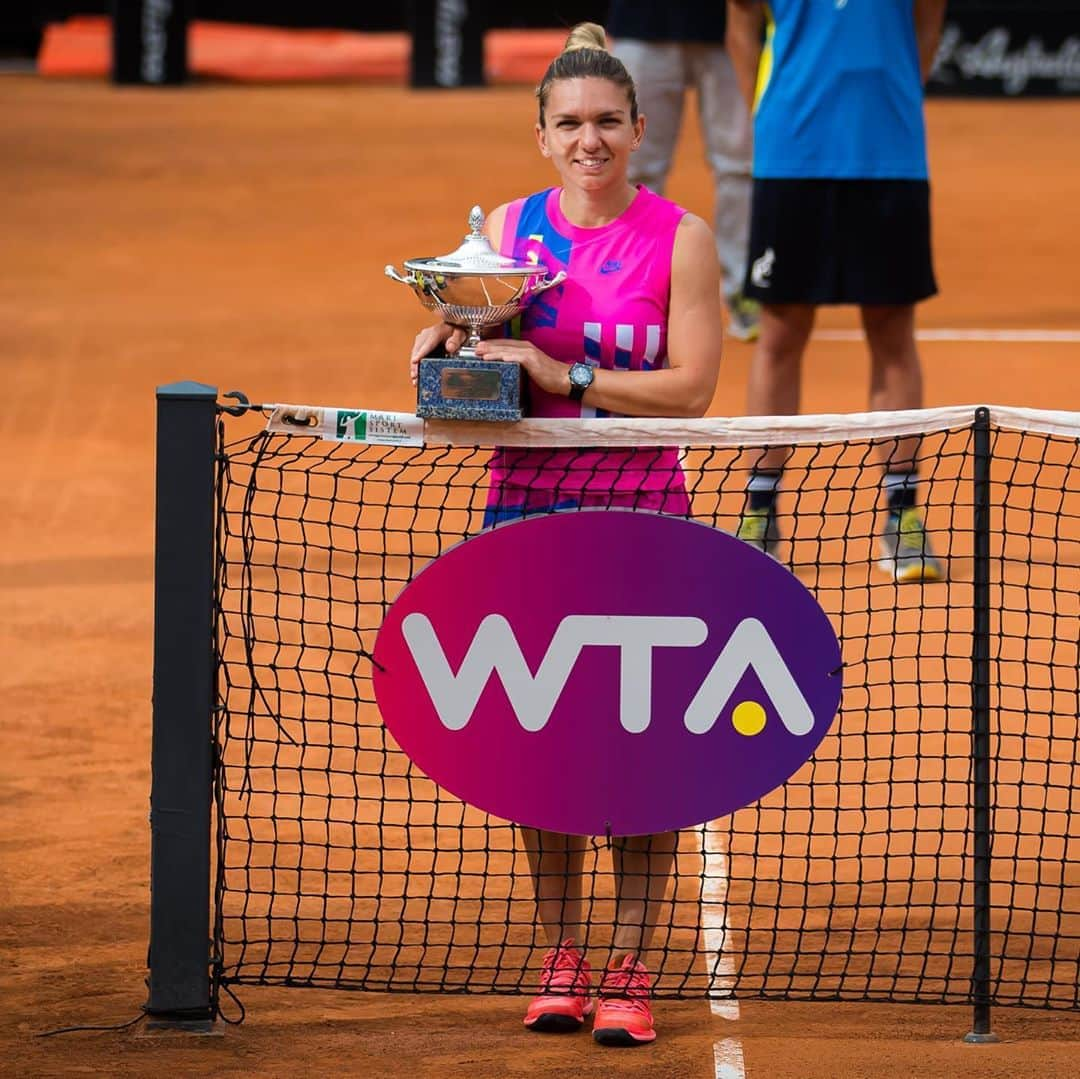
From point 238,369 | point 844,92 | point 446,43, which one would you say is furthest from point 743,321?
point 446,43

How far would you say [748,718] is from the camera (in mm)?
4094

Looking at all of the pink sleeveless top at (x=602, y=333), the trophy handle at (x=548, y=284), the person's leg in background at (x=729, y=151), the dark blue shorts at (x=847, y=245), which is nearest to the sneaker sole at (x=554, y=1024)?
the pink sleeveless top at (x=602, y=333)

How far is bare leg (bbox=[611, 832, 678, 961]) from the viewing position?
167 inches

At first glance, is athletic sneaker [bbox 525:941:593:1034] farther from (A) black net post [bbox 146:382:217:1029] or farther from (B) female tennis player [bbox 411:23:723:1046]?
(A) black net post [bbox 146:382:217:1029]

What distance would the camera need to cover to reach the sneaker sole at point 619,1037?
410 centimetres

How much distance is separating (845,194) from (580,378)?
322 cm

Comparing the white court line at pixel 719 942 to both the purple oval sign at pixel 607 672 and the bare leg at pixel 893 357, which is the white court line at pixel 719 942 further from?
the bare leg at pixel 893 357

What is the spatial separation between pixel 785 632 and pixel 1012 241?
11096 mm

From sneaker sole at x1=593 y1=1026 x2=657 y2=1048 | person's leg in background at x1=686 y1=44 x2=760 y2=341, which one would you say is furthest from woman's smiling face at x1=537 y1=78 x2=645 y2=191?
person's leg in background at x1=686 y1=44 x2=760 y2=341

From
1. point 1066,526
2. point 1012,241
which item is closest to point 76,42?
point 1012,241

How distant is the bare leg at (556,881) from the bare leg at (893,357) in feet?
9.93

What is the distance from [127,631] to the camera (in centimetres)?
677

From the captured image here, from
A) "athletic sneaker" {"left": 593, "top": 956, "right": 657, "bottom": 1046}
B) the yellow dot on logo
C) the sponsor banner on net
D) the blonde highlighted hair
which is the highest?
the blonde highlighted hair

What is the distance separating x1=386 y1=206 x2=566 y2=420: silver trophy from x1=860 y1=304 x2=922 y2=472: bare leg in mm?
3230
